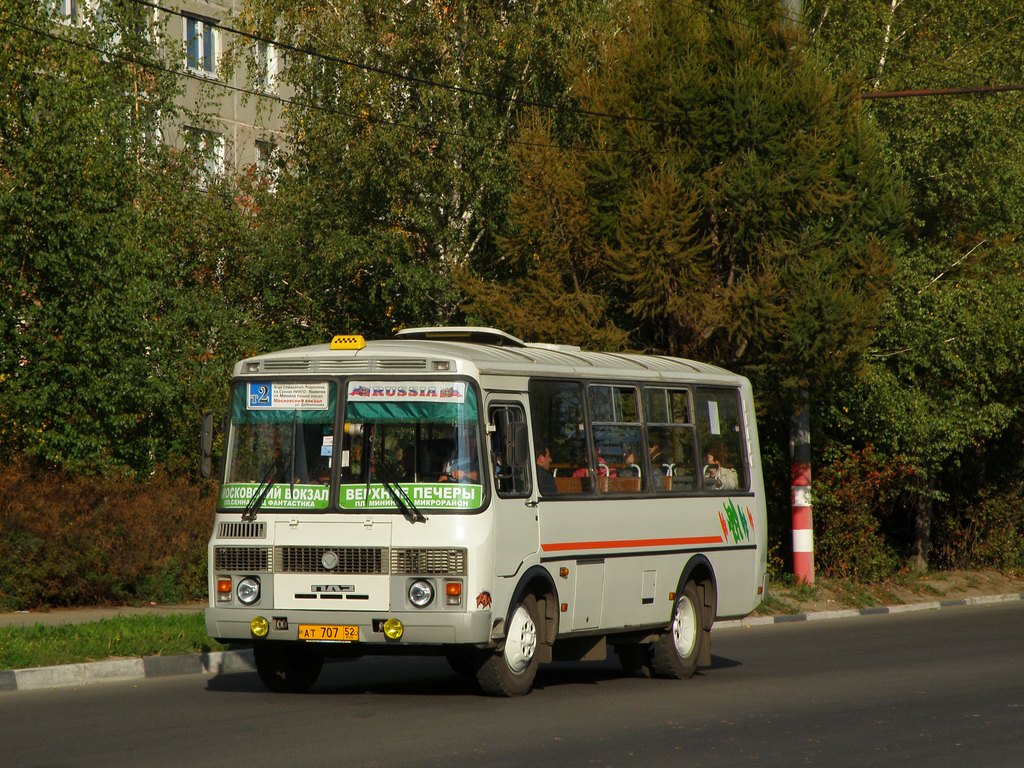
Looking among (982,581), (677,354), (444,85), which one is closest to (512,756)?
(677,354)

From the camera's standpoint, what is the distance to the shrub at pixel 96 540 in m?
19.5

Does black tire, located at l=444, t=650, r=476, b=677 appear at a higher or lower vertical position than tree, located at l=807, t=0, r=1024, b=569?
lower

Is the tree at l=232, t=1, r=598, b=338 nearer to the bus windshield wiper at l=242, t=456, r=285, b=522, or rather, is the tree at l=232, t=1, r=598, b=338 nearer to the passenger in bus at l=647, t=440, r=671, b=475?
the passenger in bus at l=647, t=440, r=671, b=475

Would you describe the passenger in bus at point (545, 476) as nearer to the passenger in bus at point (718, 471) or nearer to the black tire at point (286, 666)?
the black tire at point (286, 666)

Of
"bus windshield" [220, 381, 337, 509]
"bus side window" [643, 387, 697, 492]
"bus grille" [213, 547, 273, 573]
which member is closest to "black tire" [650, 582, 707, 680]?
"bus side window" [643, 387, 697, 492]

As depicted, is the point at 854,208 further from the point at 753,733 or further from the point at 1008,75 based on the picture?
the point at 753,733

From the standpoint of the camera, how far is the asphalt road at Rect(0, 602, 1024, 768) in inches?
382

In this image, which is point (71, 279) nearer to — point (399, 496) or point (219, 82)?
point (399, 496)

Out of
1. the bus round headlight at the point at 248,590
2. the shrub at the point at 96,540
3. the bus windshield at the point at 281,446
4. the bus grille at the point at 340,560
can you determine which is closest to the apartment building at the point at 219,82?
the shrub at the point at 96,540

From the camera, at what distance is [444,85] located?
2967 centimetres

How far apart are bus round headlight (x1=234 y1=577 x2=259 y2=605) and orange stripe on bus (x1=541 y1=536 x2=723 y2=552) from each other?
Answer: 2.35 metres

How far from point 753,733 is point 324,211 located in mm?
21237

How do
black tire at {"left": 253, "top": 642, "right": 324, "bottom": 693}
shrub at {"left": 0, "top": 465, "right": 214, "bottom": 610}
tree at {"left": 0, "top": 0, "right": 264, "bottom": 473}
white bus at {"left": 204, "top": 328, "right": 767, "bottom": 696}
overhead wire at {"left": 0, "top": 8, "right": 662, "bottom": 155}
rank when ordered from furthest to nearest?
1. overhead wire at {"left": 0, "top": 8, "right": 662, "bottom": 155}
2. tree at {"left": 0, "top": 0, "right": 264, "bottom": 473}
3. shrub at {"left": 0, "top": 465, "right": 214, "bottom": 610}
4. black tire at {"left": 253, "top": 642, "right": 324, "bottom": 693}
5. white bus at {"left": 204, "top": 328, "right": 767, "bottom": 696}

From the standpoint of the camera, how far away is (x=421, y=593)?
12.2 meters
